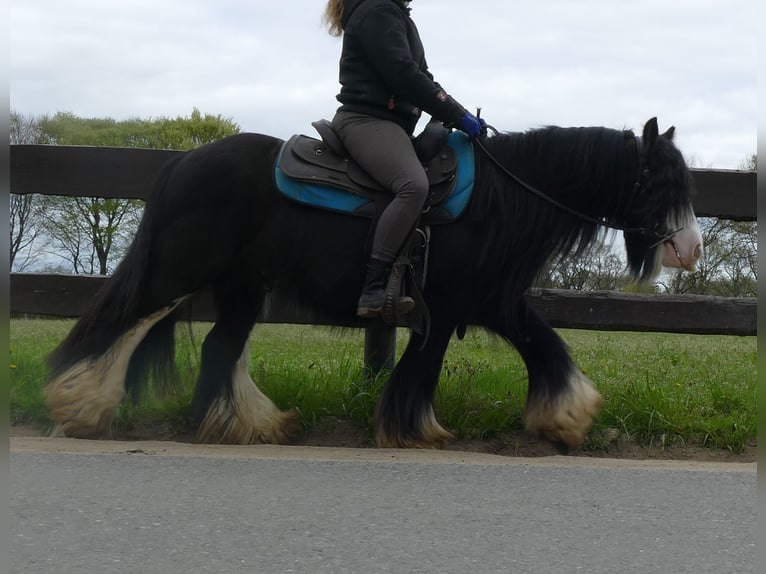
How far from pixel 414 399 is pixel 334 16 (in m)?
2.13

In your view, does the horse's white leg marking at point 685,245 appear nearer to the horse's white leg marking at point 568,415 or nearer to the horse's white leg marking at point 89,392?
the horse's white leg marking at point 568,415

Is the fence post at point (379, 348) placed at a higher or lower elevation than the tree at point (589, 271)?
lower

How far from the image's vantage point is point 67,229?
433 inches

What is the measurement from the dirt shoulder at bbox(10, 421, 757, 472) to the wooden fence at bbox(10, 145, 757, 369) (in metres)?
0.88

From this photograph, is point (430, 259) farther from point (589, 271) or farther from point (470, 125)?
point (589, 271)

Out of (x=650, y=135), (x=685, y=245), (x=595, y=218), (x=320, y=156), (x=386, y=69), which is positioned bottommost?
(x=685, y=245)

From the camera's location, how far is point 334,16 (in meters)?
4.87

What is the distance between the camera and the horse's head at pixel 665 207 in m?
4.55

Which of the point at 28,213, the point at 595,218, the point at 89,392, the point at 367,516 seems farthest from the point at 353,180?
the point at 28,213

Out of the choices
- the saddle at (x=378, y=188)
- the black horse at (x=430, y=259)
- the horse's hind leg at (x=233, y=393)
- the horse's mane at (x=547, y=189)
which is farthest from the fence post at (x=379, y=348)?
the horse's mane at (x=547, y=189)

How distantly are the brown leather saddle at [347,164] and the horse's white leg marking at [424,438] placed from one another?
1.11 meters

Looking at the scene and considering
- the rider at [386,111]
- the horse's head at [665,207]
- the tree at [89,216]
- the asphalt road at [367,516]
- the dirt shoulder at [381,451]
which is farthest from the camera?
the tree at [89,216]

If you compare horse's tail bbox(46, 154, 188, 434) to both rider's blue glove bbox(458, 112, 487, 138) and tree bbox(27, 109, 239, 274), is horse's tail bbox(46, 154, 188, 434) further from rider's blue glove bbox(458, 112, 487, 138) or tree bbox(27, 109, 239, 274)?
rider's blue glove bbox(458, 112, 487, 138)

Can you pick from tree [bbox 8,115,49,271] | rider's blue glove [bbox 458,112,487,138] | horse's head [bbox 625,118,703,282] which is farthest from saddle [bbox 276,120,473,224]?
tree [bbox 8,115,49,271]
